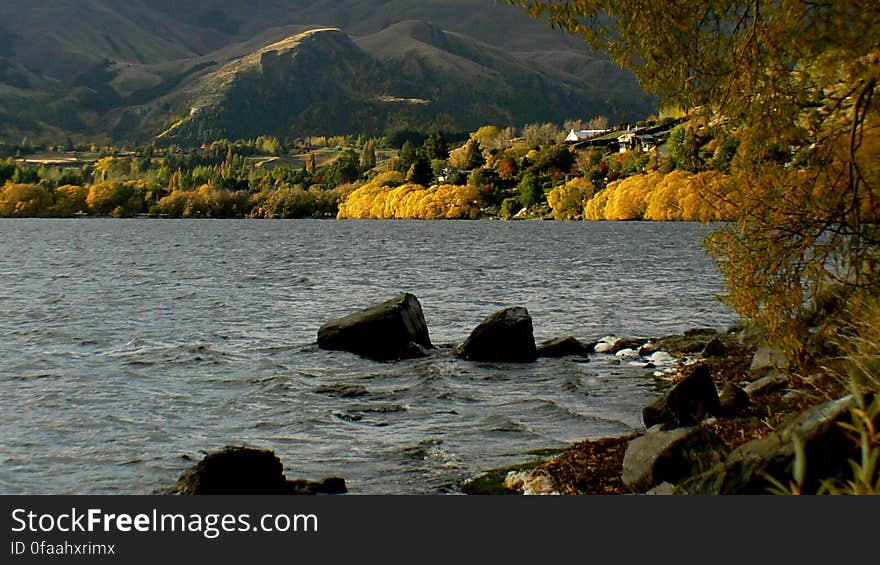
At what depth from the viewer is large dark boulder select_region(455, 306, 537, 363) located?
27391 millimetres

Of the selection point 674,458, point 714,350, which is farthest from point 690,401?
point 714,350

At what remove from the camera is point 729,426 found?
50.0 feet

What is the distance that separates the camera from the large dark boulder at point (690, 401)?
16.5 metres

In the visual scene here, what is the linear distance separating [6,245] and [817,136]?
11927 centimetres

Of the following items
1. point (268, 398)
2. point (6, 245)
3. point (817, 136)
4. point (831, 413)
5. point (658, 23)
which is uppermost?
point (658, 23)

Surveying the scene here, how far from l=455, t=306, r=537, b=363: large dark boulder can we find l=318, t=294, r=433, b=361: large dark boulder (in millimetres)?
1903

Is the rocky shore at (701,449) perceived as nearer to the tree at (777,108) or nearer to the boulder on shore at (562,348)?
the boulder on shore at (562,348)

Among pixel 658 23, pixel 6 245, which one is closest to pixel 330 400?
pixel 658 23

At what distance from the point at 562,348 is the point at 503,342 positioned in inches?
91.3

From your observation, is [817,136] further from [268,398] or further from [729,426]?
[268,398]

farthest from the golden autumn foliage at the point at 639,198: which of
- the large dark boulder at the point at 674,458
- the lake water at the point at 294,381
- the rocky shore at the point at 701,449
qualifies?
the large dark boulder at the point at 674,458

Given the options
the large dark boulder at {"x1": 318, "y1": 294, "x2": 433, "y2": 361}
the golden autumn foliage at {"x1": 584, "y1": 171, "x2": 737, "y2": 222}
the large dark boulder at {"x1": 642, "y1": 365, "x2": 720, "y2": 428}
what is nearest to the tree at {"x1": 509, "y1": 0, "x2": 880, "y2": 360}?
the large dark boulder at {"x1": 642, "y1": 365, "x2": 720, "y2": 428}

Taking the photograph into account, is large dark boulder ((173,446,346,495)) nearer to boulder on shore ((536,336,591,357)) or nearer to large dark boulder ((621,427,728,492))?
large dark boulder ((621,427,728,492))

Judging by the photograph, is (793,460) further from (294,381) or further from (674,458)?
(294,381)
